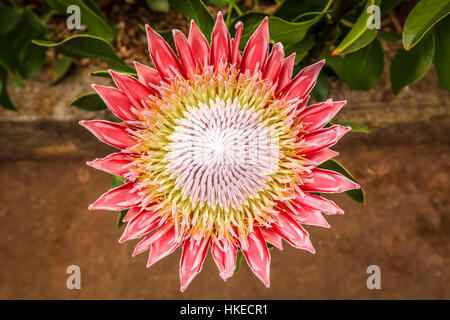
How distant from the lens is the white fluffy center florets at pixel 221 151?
0.91 meters

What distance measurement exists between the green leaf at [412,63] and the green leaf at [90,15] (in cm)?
95

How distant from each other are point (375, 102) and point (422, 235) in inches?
29.0

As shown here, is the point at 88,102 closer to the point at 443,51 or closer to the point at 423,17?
the point at 423,17

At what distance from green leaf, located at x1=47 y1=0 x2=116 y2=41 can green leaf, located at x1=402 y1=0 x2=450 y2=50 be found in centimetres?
86

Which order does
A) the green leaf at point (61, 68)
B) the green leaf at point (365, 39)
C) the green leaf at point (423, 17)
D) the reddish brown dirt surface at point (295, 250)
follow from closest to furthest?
the green leaf at point (423, 17), the green leaf at point (365, 39), the green leaf at point (61, 68), the reddish brown dirt surface at point (295, 250)

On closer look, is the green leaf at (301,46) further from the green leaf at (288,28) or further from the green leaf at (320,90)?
the green leaf at (320,90)

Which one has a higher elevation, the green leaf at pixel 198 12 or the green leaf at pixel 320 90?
the green leaf at pixel 198 12

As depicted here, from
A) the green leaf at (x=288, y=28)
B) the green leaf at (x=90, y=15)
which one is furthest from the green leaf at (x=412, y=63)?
the green leaf at (x=90, y=15)

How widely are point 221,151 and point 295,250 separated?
1221mm

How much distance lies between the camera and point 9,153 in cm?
204

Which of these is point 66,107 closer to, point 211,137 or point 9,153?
point 9,153

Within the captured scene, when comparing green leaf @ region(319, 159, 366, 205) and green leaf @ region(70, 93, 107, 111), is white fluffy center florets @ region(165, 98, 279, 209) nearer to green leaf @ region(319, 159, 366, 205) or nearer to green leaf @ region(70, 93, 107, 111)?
green leaf @ region(319, 159, 366, 205)

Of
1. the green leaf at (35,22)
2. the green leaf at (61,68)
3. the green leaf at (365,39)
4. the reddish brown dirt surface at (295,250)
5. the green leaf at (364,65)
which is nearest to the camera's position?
the green leaf at (365,39)
